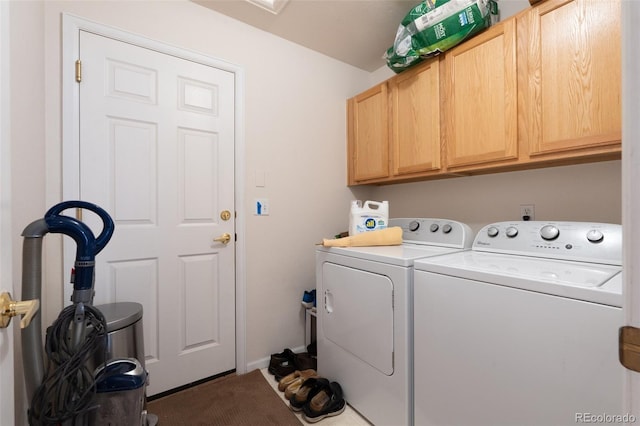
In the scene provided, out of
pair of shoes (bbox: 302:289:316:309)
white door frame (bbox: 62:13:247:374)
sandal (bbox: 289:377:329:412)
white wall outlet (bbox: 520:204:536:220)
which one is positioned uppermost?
white door frame (bbox: 62:13:247:374)

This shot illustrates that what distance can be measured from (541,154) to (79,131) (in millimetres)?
2416

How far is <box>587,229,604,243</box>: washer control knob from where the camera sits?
3.65ft

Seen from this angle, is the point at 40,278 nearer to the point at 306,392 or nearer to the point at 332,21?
the point at 306,392

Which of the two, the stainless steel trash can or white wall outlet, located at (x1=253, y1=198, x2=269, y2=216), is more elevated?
white wall outlet, located at (x1=253, y1=198, x2=269, y2=216)

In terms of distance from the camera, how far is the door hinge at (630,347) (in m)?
0.36

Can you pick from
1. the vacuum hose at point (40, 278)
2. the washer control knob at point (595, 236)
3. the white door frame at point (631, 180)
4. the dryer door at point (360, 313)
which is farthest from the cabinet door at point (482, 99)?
the vacuum hose at point (40, 278)

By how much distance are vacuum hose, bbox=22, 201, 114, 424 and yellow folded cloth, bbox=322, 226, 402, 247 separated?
44.1 inches

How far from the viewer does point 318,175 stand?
2.35 meters

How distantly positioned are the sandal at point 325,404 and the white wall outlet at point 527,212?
5.05 feet

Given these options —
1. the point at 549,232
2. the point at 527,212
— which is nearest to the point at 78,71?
the point at 549,232

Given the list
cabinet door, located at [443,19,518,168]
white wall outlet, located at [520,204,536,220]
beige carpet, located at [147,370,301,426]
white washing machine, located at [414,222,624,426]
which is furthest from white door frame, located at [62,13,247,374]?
white wall outlet, located at [520,204,536,220]

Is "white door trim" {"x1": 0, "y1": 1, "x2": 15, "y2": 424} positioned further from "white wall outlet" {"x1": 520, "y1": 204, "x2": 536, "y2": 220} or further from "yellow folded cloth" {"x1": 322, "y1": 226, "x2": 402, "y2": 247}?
"white wall outlet" {"x1": 520, "y1": 204, "x2": 536, "y2": 220}

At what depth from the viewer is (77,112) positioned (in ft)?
A: 4.78

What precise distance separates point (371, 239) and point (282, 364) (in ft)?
3.78
